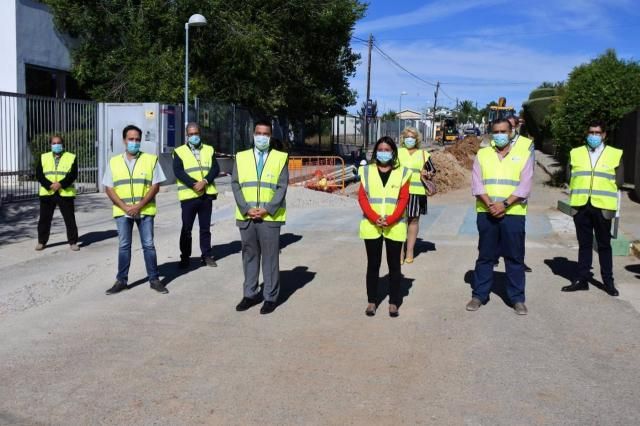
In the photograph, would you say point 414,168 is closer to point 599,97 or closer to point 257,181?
point 257,181

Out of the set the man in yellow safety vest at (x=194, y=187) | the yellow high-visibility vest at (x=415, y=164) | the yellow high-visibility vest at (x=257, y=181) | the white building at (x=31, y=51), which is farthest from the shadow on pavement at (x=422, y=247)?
the white building at (x=31, y=51)

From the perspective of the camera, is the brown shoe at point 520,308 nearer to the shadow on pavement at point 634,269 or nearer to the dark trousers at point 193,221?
the shadow on pavement at point 634,269

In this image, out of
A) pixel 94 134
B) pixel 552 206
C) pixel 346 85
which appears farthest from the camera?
pixel 346 85

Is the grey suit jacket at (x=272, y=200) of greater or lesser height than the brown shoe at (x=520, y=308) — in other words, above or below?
above

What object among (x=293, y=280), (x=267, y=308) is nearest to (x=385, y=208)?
(x=267, y=308)

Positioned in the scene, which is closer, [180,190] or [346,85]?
[180,190]

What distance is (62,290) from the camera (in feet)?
24.9

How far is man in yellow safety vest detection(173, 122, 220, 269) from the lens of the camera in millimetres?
8703

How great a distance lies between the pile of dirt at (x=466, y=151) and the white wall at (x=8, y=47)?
59.4 ft

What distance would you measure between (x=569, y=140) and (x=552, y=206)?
2980 mm

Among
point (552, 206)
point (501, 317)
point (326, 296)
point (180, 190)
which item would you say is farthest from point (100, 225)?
point (552, 206)

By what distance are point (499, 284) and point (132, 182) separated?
436 centimetres

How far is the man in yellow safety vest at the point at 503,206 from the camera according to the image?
6508mm

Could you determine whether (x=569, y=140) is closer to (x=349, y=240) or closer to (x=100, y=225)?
(x=349, y=240)
